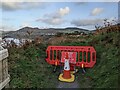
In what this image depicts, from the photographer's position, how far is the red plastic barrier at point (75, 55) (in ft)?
19.5

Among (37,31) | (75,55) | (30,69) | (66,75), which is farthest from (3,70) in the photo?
(37,31)

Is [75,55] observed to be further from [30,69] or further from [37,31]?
[37,31]

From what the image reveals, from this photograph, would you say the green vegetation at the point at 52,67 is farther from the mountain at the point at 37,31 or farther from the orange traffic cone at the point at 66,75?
the mountain at the point at 37,31

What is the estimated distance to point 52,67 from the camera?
6.10 m

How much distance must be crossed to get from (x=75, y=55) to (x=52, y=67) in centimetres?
67

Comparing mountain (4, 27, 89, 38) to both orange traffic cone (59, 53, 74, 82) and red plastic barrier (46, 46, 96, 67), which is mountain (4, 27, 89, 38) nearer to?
red plastic barrier (46, 46, 96, 67)

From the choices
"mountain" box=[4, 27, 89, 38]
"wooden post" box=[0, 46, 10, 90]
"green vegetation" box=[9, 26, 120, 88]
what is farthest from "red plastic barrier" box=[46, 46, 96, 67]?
"wooden post" box=[0, 46, 10, 90]

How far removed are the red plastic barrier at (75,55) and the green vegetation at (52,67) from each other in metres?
0.16

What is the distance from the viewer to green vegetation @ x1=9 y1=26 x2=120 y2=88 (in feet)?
15.0

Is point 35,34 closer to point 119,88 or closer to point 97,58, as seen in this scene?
point 97,58

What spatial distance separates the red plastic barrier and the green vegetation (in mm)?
156

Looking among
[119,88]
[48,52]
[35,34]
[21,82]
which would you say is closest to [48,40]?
[35,34]

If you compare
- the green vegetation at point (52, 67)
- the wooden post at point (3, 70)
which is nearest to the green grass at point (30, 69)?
the green vegetation at point (52, 67)

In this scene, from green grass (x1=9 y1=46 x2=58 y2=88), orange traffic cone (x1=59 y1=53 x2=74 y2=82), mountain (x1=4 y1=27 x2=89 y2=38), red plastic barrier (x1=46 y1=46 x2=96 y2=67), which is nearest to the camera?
green grass (x1=9 y1=46 x2=58 y2=88)
